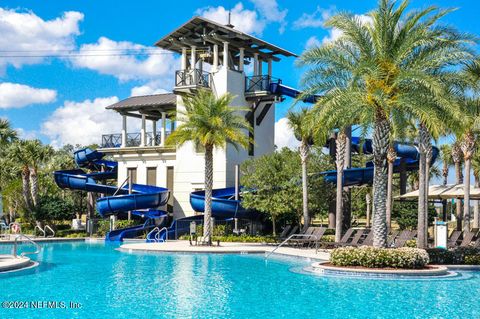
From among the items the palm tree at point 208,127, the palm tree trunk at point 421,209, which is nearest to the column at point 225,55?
the palm tree at point 208,127

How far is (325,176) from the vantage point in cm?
3400

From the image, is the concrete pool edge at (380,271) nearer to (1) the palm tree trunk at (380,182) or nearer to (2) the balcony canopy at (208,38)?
(1) the palm tree trunk at (380,182)

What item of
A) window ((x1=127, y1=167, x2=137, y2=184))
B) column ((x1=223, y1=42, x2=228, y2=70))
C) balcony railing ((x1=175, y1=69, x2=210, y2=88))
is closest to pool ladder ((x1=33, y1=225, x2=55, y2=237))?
window ((x1=127, y1=167, x2=137, y2=184))

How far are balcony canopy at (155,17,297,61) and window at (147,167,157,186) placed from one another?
8.55 meters

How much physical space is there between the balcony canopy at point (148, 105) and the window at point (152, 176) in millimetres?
4244

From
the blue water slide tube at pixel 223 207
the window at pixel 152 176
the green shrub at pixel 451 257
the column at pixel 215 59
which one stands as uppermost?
the column at pixel 215 59

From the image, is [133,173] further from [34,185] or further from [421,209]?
[421,209]

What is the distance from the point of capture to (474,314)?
41.3 feet

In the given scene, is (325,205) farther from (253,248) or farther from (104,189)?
(104,189)

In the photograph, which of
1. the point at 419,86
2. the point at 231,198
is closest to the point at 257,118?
the point at 231,198

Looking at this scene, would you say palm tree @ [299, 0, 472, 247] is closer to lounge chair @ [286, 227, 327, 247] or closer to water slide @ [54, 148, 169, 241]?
lounge chair @ [286, 227, 327, 247]

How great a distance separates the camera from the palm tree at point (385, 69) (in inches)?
771

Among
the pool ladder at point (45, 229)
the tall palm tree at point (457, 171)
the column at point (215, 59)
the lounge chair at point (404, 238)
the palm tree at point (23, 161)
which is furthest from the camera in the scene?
the palm tree at point (23, 161)

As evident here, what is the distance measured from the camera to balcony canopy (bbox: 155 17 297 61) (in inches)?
1566
